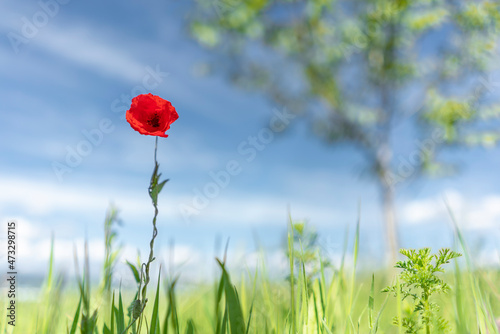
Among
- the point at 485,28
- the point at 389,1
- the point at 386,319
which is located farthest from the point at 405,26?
the point at 386,319

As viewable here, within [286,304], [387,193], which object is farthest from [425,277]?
[387,193]

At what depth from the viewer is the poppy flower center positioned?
48.5 inches

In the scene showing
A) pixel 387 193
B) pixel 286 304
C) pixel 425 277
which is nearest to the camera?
pixel 425 277

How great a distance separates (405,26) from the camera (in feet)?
31.3

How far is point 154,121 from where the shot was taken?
125cm

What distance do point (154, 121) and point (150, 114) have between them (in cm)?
3

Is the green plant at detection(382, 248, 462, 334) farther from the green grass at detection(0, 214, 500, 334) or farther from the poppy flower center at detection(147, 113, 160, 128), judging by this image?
the poppy flower center at detection(147, 113, 160, 128)

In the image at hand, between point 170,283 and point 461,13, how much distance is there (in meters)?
9.53

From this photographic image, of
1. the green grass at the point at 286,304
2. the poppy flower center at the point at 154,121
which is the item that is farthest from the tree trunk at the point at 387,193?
the poppy flower center at the point at 154,121

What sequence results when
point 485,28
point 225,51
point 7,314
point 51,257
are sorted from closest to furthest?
point 51,257 < point 7,314 < point 485,28 < point 225,51

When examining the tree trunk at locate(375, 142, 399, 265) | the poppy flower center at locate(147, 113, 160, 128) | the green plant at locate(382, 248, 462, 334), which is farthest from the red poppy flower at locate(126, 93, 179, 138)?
the tree trunk at locate(375, 142, 399, 265)

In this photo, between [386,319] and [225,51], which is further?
[225,51]

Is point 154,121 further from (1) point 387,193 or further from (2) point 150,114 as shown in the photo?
(1) point 387,193

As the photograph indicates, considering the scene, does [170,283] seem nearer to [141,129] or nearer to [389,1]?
[141,129]
